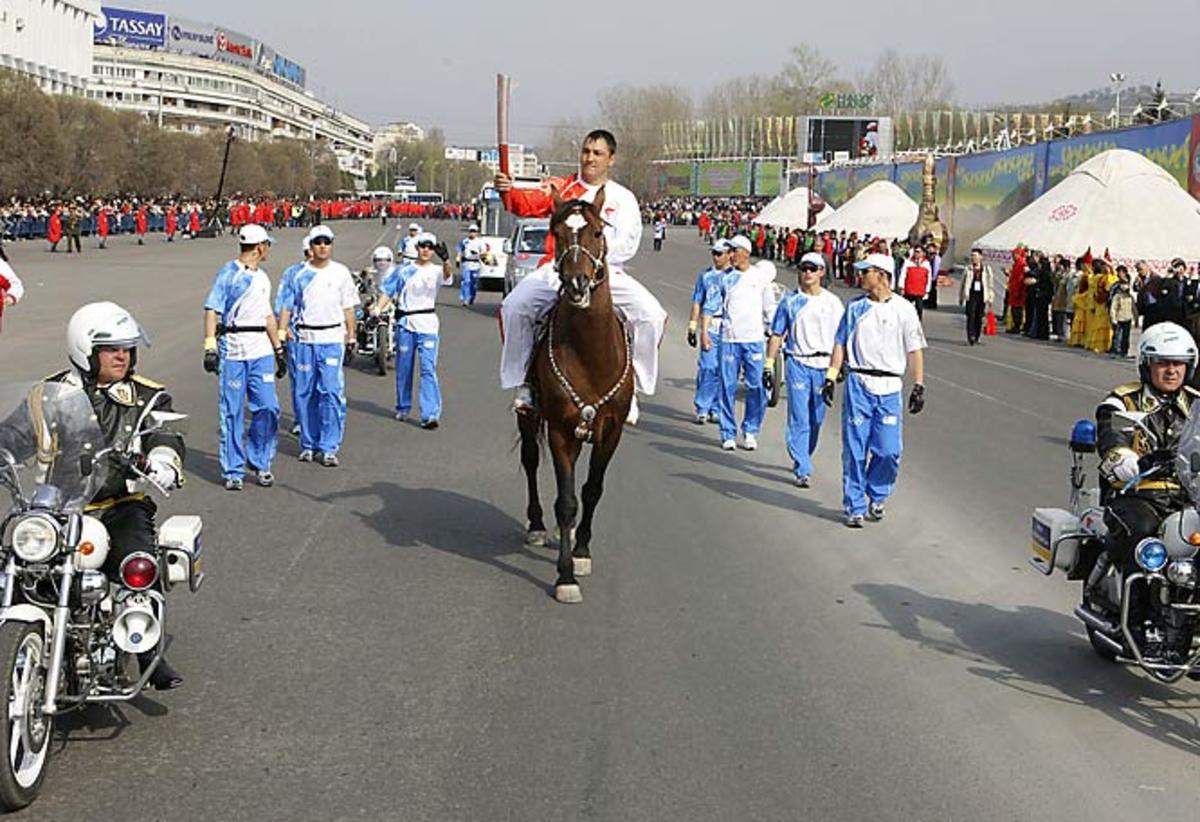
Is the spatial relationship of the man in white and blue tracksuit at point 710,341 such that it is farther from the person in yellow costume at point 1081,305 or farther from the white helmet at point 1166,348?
the person in yellow costume at point 1081,305

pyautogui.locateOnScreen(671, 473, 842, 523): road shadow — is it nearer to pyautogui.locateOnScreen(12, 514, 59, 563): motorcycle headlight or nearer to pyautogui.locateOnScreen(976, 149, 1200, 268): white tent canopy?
pyautogui.locateOnScreen(12, 514, 59, 563): motorcycle headlight

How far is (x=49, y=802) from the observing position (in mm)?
5152

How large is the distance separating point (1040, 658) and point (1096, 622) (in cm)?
60

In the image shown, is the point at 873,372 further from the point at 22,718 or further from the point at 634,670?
the point at 22,718

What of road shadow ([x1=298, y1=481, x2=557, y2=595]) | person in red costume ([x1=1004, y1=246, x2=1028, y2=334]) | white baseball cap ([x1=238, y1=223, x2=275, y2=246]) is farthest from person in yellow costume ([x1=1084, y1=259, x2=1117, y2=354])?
white baseball cap ([x1=238, y1=223, x2=275, y2=246])

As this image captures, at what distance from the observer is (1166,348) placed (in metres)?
7.00

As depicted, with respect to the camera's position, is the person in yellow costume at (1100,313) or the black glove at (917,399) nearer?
the black glove at (917,399)

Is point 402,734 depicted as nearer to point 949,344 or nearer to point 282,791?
point 282,791

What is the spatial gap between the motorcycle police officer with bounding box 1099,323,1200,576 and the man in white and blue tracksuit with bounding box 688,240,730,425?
7.45 metres

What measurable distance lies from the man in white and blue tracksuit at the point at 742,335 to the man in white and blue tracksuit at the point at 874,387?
140 inches

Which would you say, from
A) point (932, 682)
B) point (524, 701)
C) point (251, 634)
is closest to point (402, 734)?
point (524, 701)

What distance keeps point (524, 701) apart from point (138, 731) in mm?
1642

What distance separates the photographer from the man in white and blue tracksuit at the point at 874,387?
10500 mm

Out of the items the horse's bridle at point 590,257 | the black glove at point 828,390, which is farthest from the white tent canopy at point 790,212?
the horse's bridle at point 590,257
